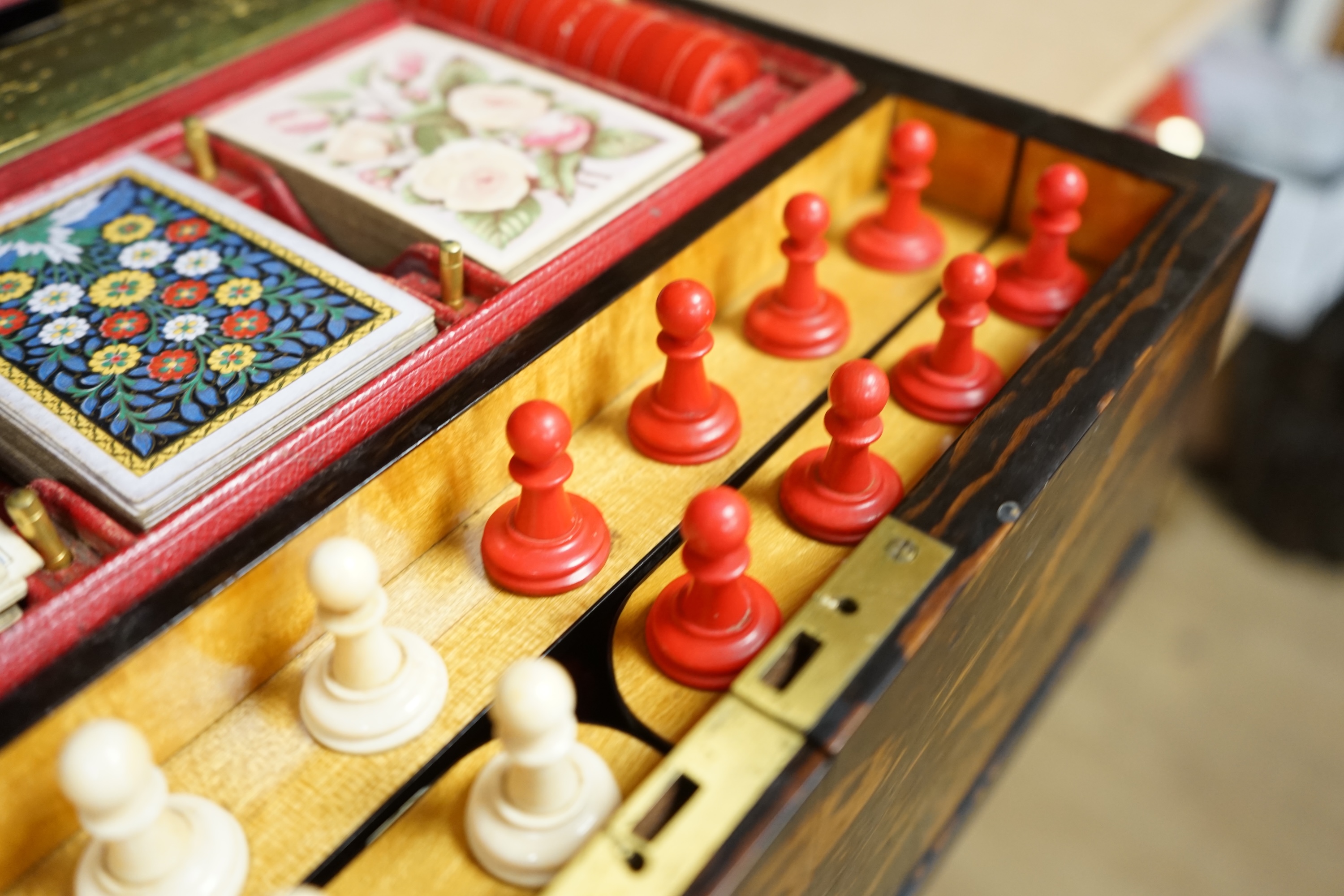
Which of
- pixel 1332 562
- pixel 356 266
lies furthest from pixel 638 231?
pixel 1332 562

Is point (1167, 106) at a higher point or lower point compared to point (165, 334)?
lower

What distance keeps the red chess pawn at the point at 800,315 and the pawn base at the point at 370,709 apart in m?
0.47

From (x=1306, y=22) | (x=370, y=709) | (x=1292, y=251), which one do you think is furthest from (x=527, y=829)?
(x=1306, y=22)

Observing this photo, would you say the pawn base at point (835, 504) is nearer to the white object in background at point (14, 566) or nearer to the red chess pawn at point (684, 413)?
the red chess pawn at point (684, 413)

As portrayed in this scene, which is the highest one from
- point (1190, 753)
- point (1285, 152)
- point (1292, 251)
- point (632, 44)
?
point (632, 44)

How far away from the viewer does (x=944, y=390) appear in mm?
991

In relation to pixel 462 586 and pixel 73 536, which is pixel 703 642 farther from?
pixel 73 536

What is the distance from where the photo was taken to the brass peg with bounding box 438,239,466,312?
0.89m

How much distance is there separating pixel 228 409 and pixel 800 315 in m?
0.52

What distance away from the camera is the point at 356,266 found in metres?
0.90

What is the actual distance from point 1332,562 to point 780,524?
6.05ft

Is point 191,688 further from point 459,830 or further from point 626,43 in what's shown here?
point 626,43

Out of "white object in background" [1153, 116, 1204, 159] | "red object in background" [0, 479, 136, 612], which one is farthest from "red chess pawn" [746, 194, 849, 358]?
"white object in background" [1153, 116, 1204, 159]

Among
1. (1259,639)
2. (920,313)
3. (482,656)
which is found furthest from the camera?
(1259,639)
